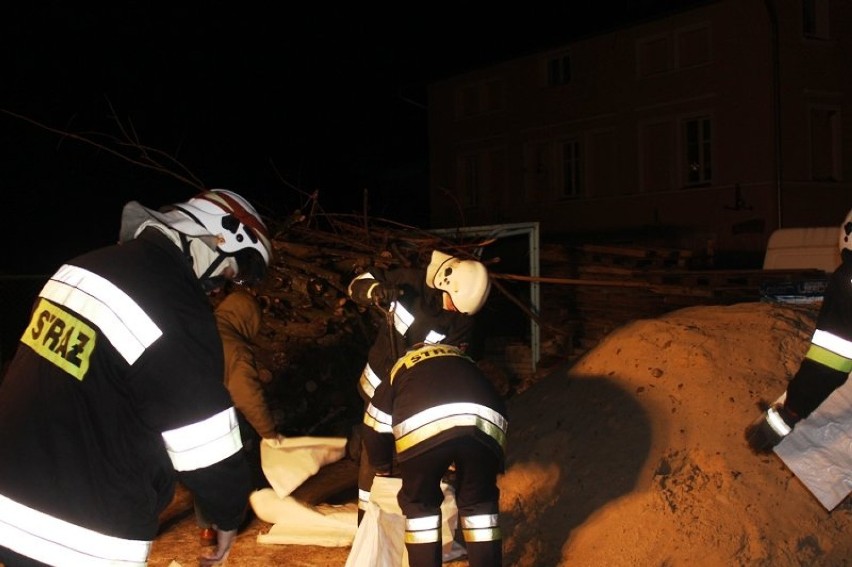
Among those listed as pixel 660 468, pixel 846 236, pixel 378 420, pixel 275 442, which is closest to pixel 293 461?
pixel 275 442

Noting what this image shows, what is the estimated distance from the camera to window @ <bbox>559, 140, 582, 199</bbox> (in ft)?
86.0

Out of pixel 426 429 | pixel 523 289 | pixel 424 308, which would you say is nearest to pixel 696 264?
pixel 523 289

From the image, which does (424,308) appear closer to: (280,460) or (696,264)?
(280,460)

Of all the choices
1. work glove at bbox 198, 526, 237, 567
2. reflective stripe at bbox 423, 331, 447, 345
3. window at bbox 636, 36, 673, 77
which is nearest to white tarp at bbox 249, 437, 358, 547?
reflective stripe at bbox 423, 331, 447, 345

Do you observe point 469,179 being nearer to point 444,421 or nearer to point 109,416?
point 444,421

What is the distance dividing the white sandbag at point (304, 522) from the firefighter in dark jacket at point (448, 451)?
149 centimetres

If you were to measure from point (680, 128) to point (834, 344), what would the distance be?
780 inches

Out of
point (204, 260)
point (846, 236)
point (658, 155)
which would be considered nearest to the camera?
point (204, 260)

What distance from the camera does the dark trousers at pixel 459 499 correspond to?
4.42m

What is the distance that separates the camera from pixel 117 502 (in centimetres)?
276

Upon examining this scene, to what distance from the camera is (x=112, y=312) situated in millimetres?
2760

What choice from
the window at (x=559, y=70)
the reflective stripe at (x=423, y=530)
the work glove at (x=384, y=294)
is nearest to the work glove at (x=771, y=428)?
the reflective stripe at (x=423, y=530)

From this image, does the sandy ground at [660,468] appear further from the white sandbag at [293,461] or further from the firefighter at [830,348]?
the firefighter at [830,348]

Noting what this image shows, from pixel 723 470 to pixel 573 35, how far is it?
22.4 metres
